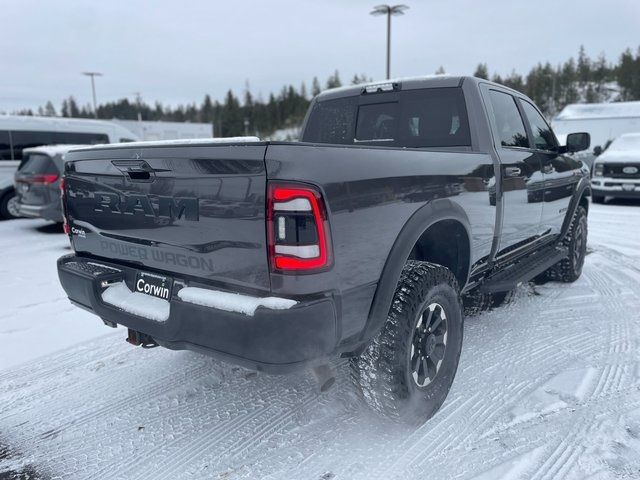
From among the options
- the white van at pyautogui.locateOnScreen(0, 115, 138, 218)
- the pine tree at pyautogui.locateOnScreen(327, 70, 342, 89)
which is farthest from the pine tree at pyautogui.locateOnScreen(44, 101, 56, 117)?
the white van at pyautogui.locateOnScreen(0, 115, 138, 218)

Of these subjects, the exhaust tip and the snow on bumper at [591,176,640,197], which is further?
the snow on bumper at [591,176,640,197]

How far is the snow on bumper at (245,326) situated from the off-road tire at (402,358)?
414mm

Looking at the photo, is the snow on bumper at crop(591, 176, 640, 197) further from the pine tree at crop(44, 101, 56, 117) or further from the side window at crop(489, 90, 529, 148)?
the pine tree at crop(44, 101, 56, 117)

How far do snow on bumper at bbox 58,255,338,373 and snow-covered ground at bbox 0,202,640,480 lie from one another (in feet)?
2.07

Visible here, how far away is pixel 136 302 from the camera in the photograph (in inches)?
94.3

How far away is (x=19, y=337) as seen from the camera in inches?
156

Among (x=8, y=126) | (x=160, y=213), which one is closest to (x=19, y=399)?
(x=160, y=213)

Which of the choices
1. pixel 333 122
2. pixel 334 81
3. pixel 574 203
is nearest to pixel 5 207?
pixel 333 122

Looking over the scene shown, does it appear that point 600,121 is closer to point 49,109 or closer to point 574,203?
point 574,203

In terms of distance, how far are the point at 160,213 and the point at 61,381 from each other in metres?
1.70

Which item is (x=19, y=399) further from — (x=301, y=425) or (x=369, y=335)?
(x=369, y=335)

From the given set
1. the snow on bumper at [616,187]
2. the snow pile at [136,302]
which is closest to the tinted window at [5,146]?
the snow pile at [136,302]

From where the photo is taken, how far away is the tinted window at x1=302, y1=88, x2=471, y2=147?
3467mm

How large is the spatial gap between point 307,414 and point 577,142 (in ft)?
12.1
